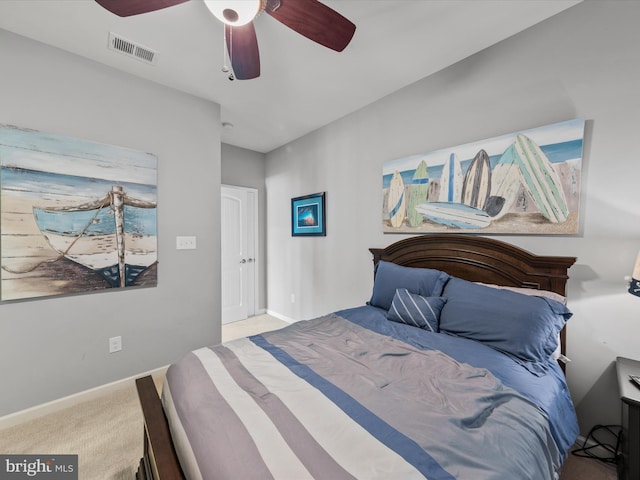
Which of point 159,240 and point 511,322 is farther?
point 159,240

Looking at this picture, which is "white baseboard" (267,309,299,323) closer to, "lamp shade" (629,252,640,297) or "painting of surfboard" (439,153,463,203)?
"painting of surfboard" (439,153,463,203)

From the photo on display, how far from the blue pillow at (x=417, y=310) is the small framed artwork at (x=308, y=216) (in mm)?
1663

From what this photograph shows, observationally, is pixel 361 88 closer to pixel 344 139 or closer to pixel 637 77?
pixel 344 139

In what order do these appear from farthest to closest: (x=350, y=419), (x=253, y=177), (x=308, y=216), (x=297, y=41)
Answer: (x=253, y=177)
(x=308, y=216)
(x=297, y=41)
(x=350, y=419)

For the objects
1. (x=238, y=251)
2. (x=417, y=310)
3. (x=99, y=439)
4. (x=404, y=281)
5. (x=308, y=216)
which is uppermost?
(x=308, y=216)

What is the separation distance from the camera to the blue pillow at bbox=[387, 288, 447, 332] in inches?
73.1

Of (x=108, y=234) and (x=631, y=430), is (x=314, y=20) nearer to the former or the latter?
(x=108, y=234)

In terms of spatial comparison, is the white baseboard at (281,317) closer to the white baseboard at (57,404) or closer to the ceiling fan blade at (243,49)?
the white baseboard at (57,404)

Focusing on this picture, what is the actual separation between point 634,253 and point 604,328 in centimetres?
47

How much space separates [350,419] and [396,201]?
2.07 metres

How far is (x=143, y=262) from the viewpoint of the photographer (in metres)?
2.49

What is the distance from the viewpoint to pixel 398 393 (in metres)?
1.15

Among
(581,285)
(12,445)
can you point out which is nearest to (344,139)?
(581,285)

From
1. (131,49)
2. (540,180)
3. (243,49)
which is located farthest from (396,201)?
(131,49)
